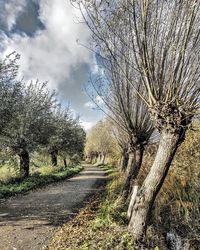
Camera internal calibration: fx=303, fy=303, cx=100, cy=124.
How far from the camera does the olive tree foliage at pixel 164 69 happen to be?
6.87m

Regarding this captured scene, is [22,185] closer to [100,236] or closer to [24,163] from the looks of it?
[24,163]

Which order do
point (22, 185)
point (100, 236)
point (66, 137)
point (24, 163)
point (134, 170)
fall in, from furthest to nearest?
point (66, 137) → point (24, 163) → point (22, 185) → point (134, 170) → point (100, 236)

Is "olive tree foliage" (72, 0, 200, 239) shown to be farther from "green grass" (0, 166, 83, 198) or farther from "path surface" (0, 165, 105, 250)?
"green grass" (0, 166, 83, 198)

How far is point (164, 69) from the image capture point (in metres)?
7.70

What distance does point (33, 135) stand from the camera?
20.0 m

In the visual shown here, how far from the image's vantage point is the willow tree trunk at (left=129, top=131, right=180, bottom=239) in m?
7.33

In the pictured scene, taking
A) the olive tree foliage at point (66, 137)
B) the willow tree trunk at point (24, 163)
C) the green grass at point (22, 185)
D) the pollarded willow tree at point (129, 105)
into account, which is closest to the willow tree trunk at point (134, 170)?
the pollarded willow tree at point (129, 105)

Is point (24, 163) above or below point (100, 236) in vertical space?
above

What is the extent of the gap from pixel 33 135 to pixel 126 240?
45.6 feet

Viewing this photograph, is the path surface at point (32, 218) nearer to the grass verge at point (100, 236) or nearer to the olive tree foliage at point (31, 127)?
the grass verge at point (100, 236)

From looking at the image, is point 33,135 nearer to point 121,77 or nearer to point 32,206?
point 32,206

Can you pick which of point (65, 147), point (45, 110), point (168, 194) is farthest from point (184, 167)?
point (65, 147)

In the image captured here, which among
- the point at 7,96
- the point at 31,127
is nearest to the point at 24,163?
the point at 31,127

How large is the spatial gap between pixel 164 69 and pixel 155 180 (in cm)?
280
